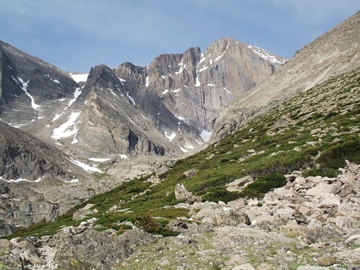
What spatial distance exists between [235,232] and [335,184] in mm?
8576

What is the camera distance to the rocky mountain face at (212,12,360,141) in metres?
103

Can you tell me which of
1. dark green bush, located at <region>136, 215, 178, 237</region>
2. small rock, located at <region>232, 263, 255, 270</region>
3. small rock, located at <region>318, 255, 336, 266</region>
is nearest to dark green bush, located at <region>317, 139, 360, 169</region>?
dark green bush, located at <region>136, 215, 178, 237</region>

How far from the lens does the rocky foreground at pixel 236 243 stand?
1284cm

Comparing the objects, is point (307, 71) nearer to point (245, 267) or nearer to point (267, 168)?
point (267, 168)

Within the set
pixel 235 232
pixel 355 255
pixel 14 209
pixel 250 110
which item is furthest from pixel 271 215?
pixel 14 209

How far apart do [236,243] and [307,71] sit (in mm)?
113237

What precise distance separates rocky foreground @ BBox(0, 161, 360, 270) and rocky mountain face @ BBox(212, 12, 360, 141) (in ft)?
278

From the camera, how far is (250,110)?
12538 centimetres

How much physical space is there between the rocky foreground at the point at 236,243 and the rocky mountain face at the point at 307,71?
278ft

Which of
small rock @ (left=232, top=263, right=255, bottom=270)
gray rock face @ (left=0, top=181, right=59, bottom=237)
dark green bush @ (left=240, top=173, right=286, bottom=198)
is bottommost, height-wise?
small rock @ (left=232, top=263, right=255, bottom=270)

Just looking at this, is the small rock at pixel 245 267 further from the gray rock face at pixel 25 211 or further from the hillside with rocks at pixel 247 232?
the gray rock face at pixel 25 211

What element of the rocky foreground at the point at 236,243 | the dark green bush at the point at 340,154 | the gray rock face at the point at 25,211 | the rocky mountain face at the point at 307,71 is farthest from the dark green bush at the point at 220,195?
the gray rock face at the point at 25,211

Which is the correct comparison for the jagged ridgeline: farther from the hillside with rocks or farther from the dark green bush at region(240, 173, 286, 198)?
the hillside with rocks

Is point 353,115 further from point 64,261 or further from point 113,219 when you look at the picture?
point 64,261
